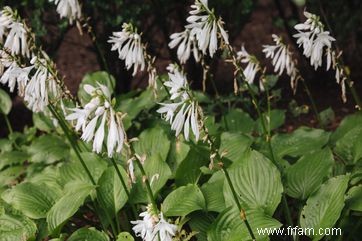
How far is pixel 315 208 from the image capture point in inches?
134

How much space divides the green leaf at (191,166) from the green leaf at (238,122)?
0.76m

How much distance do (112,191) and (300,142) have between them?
1.44 m

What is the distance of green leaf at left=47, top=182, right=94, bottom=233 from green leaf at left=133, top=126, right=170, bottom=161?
0.82 m

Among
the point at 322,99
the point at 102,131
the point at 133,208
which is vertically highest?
the point at 102,131

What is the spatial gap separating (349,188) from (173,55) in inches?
127

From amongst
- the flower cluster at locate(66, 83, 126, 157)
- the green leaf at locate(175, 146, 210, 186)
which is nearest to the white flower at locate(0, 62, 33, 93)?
the flower cluster at locate(66, 83, 126, 157)

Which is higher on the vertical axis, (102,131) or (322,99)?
(102,131)

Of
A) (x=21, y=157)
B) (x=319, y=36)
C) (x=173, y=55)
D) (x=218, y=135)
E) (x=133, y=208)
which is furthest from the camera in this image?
(x=173, y=55)

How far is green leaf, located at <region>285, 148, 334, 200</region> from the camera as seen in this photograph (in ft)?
12.1

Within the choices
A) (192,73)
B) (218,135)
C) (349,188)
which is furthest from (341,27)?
(349,188)

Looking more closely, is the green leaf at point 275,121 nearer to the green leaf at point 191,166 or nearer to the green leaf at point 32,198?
the green leaf at point 191,166

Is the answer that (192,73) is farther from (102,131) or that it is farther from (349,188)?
(102,131)

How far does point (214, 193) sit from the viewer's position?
3.71 metres

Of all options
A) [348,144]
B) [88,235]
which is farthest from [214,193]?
[348,144]
